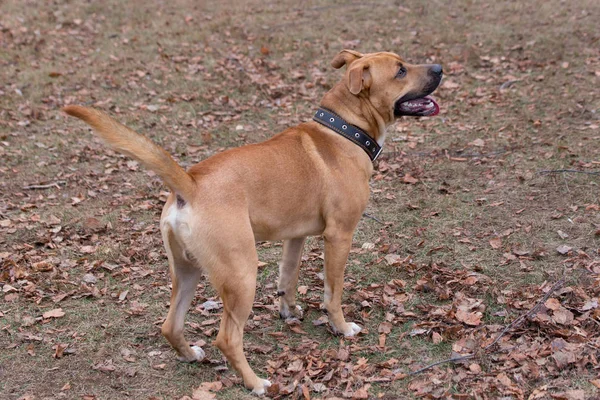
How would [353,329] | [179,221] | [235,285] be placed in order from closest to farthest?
[179,221] → [235,285] → [353,329]

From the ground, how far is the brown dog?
0.53 metres

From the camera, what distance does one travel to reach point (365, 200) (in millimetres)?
5363

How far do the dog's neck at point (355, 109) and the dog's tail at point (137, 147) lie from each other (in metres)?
1.69

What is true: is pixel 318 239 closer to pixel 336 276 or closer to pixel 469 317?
pixel 336 276

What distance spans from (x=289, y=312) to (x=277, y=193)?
1479 mm

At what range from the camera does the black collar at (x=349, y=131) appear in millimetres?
5406

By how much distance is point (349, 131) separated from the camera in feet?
17.8

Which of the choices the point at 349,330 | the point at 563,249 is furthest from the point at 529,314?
the point at 349,330

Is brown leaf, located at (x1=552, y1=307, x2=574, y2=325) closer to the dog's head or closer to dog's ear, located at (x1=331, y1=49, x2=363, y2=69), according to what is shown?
the dog's head

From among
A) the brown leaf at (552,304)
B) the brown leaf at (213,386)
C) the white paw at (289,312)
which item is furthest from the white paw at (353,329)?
the brown leaf at (552,304)

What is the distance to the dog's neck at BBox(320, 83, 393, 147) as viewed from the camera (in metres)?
5.49

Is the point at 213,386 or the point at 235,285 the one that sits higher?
the point at 235,285

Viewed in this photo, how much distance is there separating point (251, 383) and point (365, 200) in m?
1.72

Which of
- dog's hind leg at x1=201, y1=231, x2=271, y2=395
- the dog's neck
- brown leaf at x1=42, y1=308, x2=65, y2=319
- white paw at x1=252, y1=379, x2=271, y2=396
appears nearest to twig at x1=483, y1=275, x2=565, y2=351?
white paw at x1=252, y1=379, x2=271, y2=396
